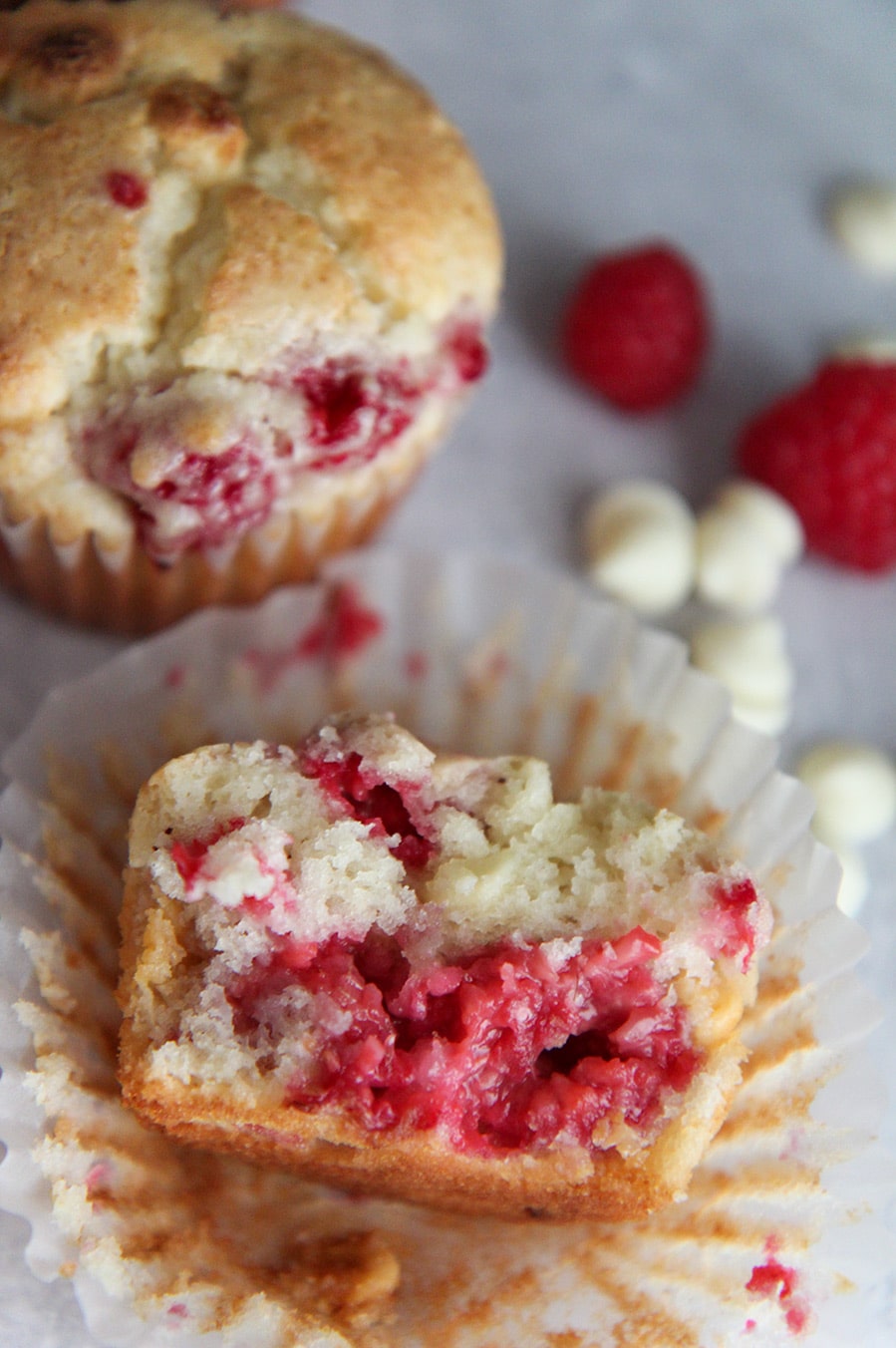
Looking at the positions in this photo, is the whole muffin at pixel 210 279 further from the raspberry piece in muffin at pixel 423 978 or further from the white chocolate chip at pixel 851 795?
the white chocolate chip at pixel 851 795

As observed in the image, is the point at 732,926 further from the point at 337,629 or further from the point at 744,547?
the point at 744,547

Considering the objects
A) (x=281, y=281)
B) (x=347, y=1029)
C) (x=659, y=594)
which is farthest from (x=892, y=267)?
(x=347, y=1029)

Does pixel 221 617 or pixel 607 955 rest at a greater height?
pixel 607 955

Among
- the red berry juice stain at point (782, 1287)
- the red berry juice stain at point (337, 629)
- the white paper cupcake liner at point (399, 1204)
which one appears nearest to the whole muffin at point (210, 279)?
the red berry juice stain at point (337, 629)

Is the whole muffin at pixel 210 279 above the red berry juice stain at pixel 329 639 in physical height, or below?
above

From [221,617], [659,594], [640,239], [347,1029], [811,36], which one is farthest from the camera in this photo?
[811,36]

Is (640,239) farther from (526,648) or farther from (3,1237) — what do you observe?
(3,1237)
